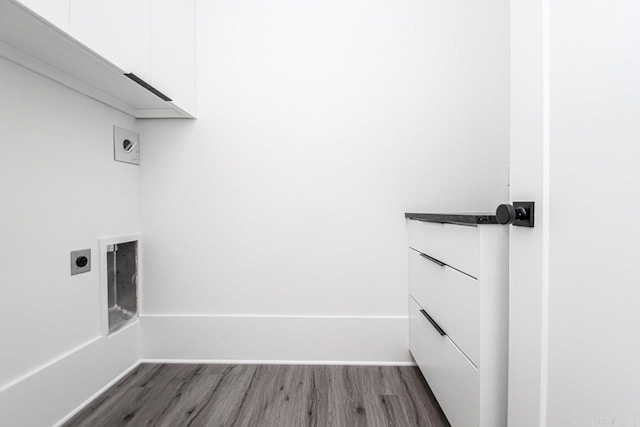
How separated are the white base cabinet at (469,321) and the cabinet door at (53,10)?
1.39 m

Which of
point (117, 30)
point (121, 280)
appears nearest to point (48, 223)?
point (121, 280)

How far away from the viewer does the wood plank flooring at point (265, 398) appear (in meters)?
1.11

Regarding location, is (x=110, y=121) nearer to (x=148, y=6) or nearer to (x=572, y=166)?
(x=148, y=6)

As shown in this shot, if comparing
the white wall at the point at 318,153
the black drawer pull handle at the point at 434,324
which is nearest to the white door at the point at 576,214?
the black drawer pull handle at the point at 434,324

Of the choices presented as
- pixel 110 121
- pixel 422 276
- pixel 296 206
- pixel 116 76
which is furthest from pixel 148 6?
pixel 422 276

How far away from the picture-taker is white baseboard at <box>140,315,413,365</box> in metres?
1.53

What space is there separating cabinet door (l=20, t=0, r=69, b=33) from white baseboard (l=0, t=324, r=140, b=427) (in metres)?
1.22

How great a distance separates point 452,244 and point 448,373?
0.50 m

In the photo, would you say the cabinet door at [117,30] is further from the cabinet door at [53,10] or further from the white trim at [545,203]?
the white trim at [545,203]

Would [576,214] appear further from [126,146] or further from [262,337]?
[126,146]

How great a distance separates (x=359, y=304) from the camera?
1553 millimetres

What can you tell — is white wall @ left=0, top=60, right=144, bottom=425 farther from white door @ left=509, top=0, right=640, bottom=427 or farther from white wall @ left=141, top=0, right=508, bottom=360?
white door @ left=509, top=0, right=640, bottom=427

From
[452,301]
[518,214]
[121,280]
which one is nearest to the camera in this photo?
[518,214]

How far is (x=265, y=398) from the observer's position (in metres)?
1.24
